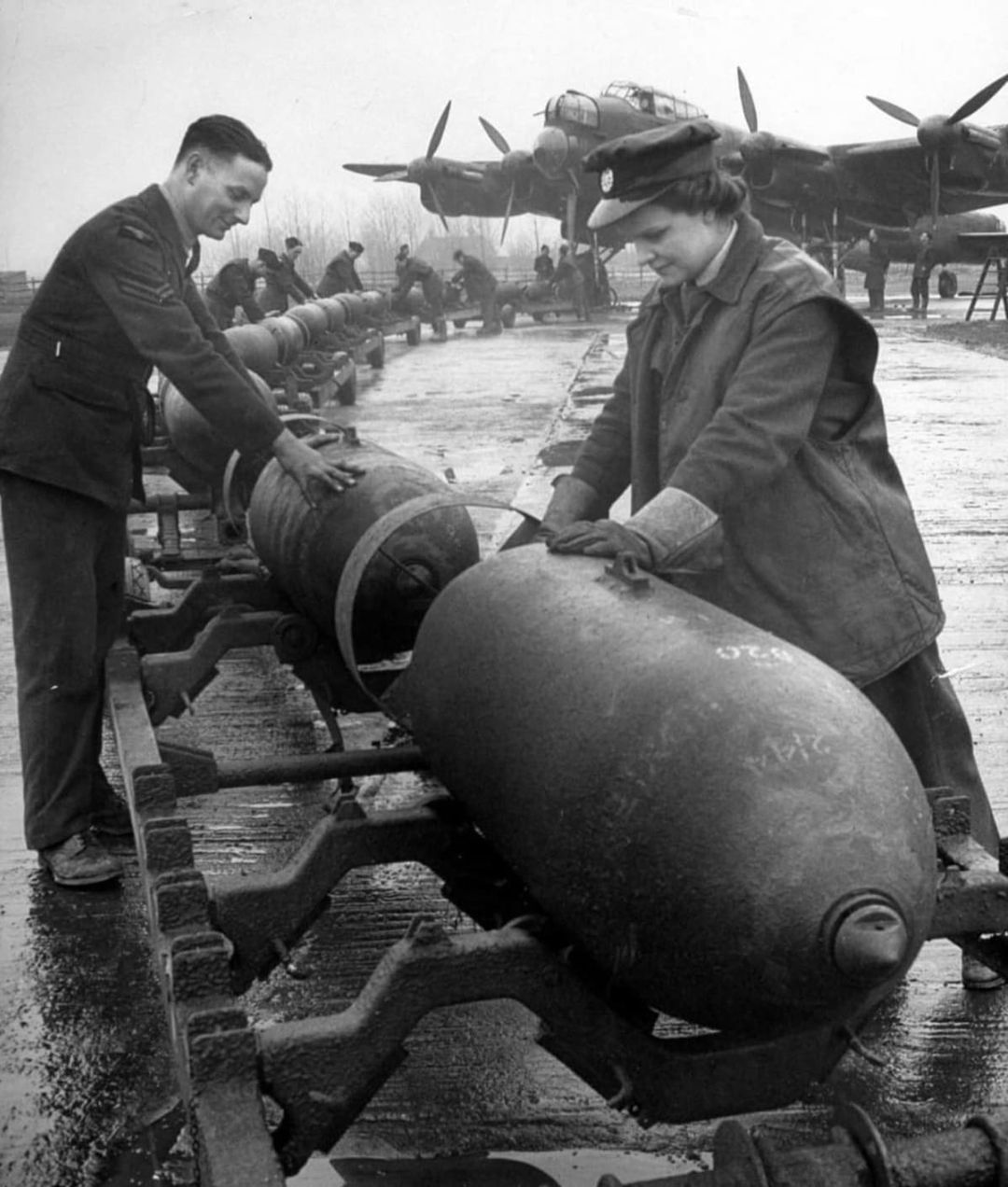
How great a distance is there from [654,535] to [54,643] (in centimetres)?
197

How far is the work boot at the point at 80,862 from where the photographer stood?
399 centimetres

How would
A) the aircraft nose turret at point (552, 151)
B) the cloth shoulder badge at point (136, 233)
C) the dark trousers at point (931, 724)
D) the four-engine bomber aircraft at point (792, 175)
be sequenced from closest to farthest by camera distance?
the dark trousers at point (931, 724) < the cloth shoulder badge at point (136, 233) < the aircraft nose turret at point (552, 151) < the four-engine bomber aircraft at point (792, 175)

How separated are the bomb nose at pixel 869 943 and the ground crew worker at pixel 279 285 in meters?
18.4

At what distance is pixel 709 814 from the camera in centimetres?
Result: 207

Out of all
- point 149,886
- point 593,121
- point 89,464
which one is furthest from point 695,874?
point 593,121

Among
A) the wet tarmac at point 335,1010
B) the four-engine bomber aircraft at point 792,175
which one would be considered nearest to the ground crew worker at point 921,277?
the four-engine bomber aircraft at point 792,175

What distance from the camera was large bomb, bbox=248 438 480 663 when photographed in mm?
4012

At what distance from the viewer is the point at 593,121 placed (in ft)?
104

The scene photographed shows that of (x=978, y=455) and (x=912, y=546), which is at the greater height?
(x=912, y=546)

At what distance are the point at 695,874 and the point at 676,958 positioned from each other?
0.49ft

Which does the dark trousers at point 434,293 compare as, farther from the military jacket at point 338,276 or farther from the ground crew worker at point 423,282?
the military jacket at point 338,276

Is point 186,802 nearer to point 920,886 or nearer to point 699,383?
point 699,383

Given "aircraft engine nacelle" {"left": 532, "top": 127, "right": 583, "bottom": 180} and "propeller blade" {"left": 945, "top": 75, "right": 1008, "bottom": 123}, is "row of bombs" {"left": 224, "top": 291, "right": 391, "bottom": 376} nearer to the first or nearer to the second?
"aircraft engine nacelle" {"left": 532, "top": 127, "right": 583, "bottom": 180}

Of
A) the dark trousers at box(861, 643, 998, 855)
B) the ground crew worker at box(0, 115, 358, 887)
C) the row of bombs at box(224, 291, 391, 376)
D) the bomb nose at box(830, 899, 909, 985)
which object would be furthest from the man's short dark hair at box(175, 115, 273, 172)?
the row of bombs at box(224, 291, 391, 376)
